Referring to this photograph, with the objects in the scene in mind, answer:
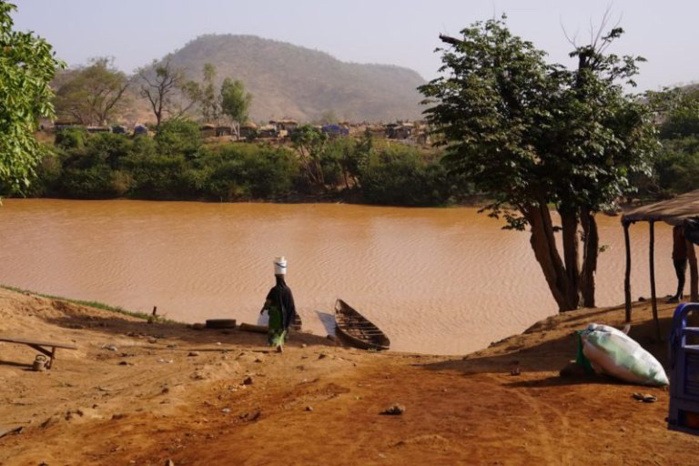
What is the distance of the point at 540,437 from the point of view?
5.35 m

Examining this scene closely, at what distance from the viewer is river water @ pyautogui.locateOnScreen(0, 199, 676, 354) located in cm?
1869

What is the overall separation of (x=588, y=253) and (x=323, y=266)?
525 inches

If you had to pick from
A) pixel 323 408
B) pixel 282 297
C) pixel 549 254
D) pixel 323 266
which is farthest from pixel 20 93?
pixel 323 266

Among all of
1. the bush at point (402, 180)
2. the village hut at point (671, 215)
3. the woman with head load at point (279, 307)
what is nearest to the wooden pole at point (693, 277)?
the village hut at point (671, 215)

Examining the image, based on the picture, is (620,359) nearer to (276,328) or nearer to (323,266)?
(276,328)

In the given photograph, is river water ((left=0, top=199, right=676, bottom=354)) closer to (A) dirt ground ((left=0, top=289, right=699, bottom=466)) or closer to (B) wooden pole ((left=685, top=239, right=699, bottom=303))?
(B) wooden pole ((left=685, top=239, right=699, bottom=303))

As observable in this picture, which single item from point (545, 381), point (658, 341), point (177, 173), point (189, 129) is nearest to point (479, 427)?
point (545, 381)

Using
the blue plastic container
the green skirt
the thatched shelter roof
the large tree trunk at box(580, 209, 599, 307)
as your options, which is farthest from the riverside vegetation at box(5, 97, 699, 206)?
the blue plastic container

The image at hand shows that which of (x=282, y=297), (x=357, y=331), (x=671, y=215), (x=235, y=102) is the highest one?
(x=235, y=102)

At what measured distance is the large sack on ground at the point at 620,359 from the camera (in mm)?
6680

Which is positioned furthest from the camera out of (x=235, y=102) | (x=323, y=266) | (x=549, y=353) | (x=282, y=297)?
(x=235, y=102)

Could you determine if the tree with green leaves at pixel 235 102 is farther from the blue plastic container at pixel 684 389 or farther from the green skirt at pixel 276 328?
the blue plastic container at pixel 684 389

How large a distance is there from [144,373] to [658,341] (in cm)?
568

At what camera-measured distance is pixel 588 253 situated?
12930 mm
